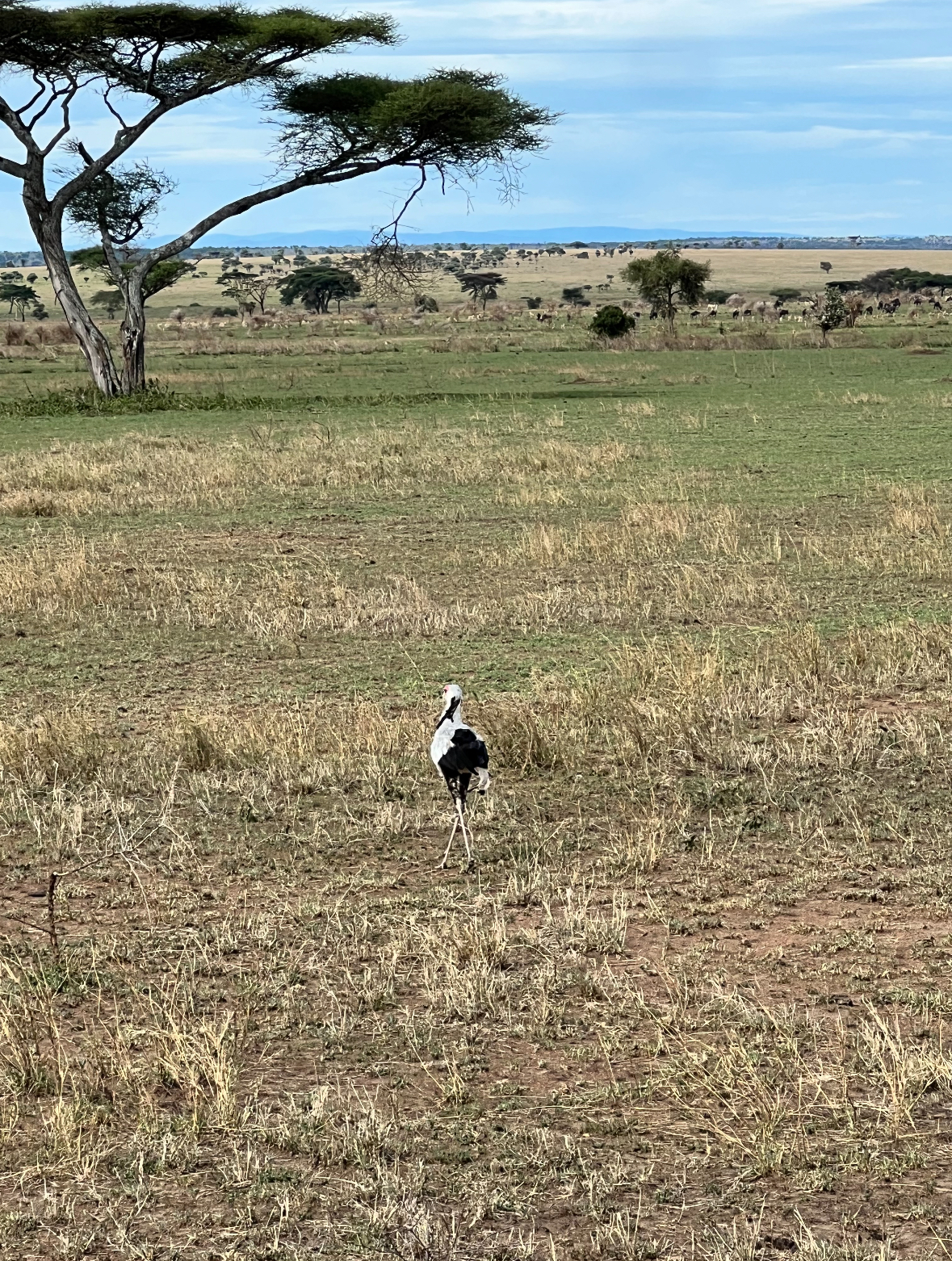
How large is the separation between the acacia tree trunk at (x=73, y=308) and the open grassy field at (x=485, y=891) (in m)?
18.0

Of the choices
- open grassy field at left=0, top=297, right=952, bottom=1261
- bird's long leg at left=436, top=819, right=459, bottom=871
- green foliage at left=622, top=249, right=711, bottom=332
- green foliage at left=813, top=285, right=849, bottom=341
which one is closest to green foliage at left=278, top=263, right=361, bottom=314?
green foliage at left=622, top=249, right=711, bottom=332

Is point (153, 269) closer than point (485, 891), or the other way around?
point (485, 891)

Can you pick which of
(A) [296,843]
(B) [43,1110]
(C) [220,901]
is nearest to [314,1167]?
(B) [43,1110]

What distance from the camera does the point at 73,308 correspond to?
33.9 meters

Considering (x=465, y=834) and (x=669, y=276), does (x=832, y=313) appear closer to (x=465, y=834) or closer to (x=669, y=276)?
(x=669, y=276)

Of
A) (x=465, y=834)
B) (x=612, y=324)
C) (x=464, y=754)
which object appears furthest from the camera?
(x=612, y=324)

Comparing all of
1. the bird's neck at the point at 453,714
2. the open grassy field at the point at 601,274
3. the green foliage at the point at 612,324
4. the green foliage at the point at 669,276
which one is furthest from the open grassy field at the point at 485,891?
the open grassy field at the point at 601,274

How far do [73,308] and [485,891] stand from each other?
29559 mm

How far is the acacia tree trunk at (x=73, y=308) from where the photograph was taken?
1331 inches

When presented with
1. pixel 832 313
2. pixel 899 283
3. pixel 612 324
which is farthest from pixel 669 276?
pixel 899 283

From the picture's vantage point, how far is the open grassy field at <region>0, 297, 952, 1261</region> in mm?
4355

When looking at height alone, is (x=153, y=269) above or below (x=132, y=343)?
A: above

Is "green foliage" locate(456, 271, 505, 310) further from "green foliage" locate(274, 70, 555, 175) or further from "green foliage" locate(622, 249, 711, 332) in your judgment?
"green foliage" locate(274, 70, 555, 175)

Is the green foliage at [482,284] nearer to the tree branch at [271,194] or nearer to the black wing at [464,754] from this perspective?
the tree branch at [271,194]
